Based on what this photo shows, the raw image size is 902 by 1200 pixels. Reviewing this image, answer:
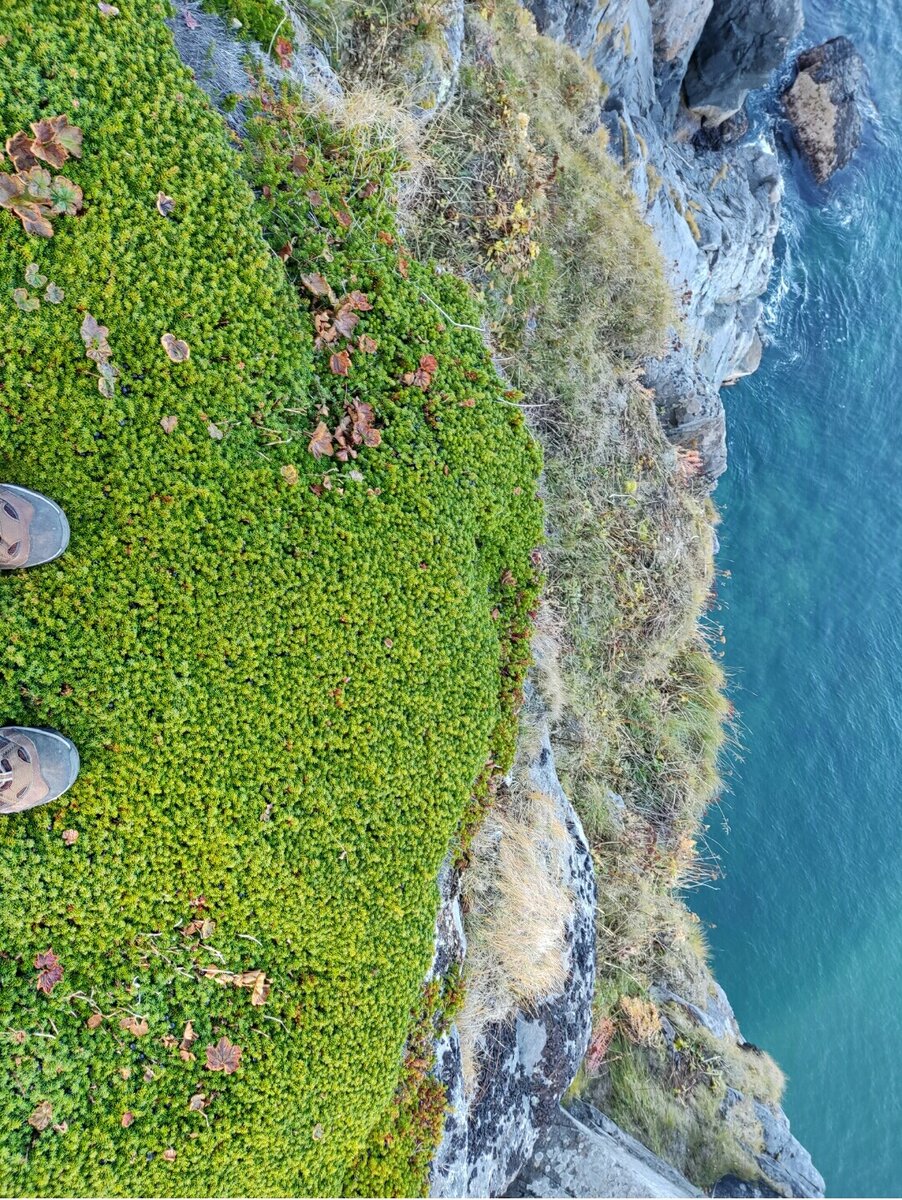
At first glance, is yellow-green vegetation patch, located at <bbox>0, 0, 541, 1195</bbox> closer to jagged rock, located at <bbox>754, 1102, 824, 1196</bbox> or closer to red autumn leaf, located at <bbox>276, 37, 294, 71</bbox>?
red autumn leaf, located at <bbox>276, 37, 294, 71</bbox>

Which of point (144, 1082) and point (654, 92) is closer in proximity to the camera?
point (144, 1082)

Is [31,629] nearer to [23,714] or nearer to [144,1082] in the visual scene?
[23,714]

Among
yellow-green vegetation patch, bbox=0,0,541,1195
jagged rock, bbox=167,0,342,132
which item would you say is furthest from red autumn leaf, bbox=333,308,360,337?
jagged rock, bbox=167,0,342,132

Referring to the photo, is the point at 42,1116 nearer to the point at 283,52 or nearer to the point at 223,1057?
the point at 223,1057

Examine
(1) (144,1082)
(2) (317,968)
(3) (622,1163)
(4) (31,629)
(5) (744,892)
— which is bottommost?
(5) (744,892)

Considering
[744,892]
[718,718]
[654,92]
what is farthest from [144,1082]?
[654,92]
